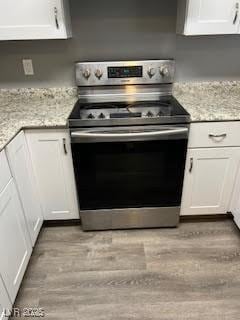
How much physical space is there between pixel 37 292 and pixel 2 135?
0.95m

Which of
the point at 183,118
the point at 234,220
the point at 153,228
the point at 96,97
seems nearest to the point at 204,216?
the point at 234,220

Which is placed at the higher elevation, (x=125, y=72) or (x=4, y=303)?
(x=125, y=72)

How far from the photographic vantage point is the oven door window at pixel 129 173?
1.55 meters

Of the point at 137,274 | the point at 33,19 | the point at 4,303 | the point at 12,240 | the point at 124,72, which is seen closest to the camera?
the point at 4,303

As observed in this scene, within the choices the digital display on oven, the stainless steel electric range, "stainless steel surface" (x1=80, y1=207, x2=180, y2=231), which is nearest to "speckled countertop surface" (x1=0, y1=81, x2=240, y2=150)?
the stainless steel electric range

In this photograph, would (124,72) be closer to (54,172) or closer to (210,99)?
(210,99)

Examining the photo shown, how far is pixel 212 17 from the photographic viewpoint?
1515 mm

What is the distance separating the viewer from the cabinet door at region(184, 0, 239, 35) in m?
1.48

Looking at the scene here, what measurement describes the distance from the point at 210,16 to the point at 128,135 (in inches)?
34.7

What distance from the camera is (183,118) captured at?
4.91 ft

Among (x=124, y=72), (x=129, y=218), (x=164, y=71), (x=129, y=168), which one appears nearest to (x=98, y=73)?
(x=124, y=72)

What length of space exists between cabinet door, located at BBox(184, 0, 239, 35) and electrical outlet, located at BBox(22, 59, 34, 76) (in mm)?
1138

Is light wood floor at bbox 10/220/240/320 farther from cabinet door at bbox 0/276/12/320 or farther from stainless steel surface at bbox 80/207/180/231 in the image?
cabinet door at bbox 0/276/12/320

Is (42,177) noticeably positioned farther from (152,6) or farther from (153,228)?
(152,6)
